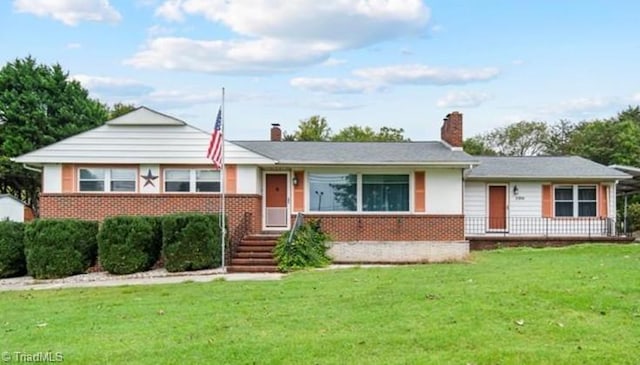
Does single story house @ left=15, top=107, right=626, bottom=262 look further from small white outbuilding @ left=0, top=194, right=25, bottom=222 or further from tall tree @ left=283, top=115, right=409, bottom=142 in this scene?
tall tree @ left=283, top=115, right=409, bottom=142

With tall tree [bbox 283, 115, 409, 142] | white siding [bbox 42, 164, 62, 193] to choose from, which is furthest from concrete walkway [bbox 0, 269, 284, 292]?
tall tree [bbox 283, 115, 409, 142]

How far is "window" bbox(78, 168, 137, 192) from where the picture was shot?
17516 mm

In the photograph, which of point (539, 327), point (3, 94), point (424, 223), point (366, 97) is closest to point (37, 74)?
point (3, 94)

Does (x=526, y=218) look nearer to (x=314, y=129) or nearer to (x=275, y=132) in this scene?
(x=275, y=132)

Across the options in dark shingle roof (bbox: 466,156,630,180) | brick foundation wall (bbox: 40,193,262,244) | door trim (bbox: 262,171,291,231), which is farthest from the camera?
dark shingle roof (bbox: 466,156,630,180)

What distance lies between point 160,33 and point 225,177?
22.4 ft

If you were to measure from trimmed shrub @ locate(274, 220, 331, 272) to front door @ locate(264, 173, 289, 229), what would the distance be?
1427 millimetres

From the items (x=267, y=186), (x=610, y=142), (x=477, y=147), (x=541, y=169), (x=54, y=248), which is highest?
(x=477, y=147)

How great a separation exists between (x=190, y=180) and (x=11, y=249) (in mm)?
5088

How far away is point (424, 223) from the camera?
1786 centimetres

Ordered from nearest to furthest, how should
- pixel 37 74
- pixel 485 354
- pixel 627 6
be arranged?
pixel 485 354 < pixel 627 6 < pixel 37 74

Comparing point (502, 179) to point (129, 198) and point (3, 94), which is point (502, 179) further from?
point (3, 94)

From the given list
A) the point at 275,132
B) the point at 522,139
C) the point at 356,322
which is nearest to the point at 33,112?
the point at 275,132

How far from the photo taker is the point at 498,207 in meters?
22.1
